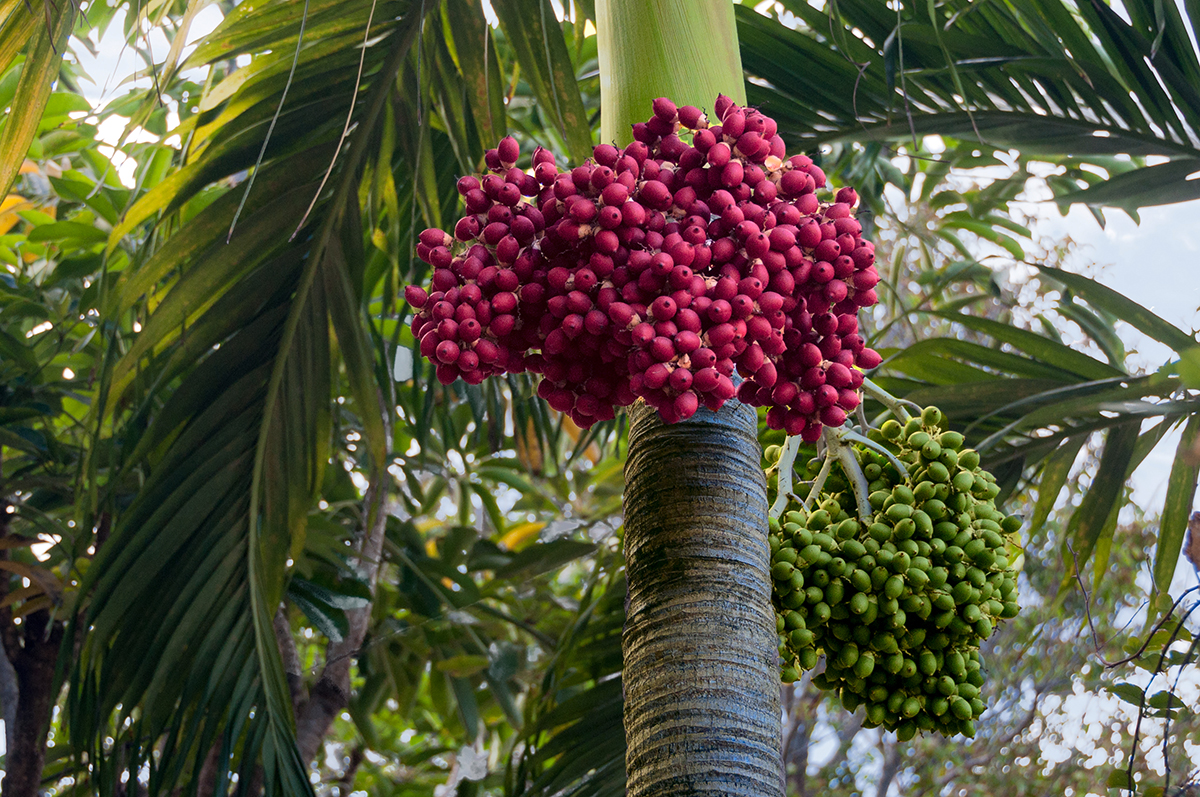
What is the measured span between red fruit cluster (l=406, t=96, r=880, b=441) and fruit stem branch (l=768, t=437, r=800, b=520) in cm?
26

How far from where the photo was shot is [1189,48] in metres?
2.28

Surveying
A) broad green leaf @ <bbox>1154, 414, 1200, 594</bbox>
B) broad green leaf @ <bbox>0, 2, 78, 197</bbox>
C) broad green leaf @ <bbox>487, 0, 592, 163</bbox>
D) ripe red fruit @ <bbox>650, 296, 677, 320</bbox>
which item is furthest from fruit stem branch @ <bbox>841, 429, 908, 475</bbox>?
broad green leaf @ <bbox>0, 2, 78, 197</bbox>

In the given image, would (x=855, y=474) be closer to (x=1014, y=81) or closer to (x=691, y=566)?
(x=691, y=566)

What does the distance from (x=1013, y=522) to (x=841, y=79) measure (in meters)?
1.23

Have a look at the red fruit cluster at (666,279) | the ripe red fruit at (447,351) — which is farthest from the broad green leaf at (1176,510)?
the ripe red fruit at (447,351)

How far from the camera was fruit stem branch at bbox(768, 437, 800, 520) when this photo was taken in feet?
5.10

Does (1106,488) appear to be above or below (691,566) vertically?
above

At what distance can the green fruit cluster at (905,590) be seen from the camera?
146cm

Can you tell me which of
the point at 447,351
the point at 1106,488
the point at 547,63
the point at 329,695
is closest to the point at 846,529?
the point at 447,351

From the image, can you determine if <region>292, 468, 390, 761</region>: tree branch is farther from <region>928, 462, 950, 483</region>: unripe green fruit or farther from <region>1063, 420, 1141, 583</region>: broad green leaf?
<region>1063, 420, 1141, 583</region>: broad green leaf

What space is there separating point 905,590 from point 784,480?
25 cm

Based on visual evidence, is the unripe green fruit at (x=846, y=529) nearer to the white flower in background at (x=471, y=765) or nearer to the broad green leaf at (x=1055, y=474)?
the broad green leaf at (x=1055, y=474)

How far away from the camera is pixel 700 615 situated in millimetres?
1103

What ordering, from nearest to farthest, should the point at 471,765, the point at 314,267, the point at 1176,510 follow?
the point at 314,267 < the point at 1176,510 < the point at 471,765
